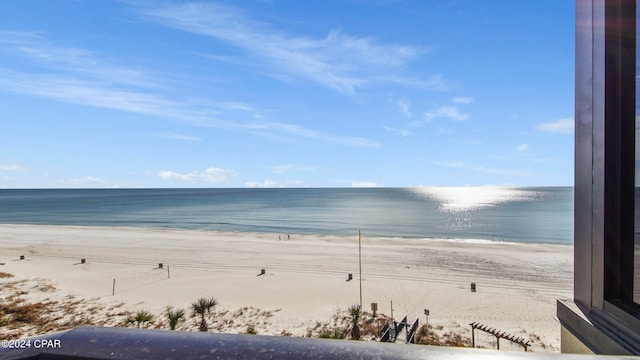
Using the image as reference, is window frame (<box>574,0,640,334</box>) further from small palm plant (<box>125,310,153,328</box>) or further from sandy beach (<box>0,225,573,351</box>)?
small palm plant (<box>125,310,153,328</box>)

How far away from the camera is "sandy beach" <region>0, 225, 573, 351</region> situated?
14.4m

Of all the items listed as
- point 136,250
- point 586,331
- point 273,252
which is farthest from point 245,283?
point 586,331

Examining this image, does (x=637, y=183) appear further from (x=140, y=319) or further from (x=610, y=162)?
(x=140, y=319)

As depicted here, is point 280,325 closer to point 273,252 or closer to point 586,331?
point 586,331

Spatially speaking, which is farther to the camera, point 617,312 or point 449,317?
point 449,317

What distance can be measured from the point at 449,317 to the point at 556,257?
19447mm

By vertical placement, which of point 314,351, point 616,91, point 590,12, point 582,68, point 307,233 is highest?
point 590,12

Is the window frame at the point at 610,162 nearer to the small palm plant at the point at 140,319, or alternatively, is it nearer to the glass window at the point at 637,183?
the glass window at the point at 637,183

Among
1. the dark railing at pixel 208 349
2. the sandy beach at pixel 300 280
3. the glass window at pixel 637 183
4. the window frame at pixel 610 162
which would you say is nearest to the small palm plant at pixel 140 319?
the sandy beach at pixel 300 280

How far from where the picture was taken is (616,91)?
6.50 feet

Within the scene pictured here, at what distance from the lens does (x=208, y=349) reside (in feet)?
3.18

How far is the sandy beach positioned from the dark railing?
1263 cm

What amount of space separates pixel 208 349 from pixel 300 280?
2035cm

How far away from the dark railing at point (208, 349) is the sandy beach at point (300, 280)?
41.5 feet
